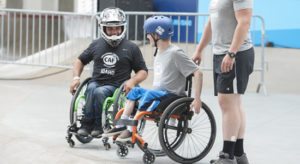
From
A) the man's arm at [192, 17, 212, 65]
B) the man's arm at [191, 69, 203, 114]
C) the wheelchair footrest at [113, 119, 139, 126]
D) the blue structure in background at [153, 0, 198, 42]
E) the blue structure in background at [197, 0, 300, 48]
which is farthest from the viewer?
the blue structure in background at [153, 0, 198, 42]

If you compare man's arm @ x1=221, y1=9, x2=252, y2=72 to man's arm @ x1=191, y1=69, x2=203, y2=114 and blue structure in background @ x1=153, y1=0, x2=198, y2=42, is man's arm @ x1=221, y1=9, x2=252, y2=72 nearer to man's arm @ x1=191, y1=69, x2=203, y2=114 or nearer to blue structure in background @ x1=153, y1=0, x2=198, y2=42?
man's arm @ x1=191, y1=69, x2=203, y2=114

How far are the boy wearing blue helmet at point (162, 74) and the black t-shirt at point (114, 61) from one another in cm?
61

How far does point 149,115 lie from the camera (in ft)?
15.6

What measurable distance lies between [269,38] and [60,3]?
6786 millimetres

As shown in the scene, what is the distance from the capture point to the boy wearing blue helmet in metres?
4.74

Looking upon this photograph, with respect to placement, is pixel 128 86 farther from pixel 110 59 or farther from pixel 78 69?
pixel 78 69

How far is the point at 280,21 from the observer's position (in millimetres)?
12914

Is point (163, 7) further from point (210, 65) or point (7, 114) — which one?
point (7, 114)

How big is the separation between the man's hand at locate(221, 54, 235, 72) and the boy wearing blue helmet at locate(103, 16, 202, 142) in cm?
36

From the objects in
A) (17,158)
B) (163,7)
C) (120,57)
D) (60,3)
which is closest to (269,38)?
(163,7)

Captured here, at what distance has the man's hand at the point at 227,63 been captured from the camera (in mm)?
4332

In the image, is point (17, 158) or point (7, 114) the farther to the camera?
point (7, 114)

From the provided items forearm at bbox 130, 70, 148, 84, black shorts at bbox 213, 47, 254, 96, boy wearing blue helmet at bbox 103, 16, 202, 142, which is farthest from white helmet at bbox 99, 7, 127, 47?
black shorts at bbox 213, 47, 254, 96

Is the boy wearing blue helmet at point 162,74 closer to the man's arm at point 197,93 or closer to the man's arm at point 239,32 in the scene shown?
the man's arm at point 197,93
